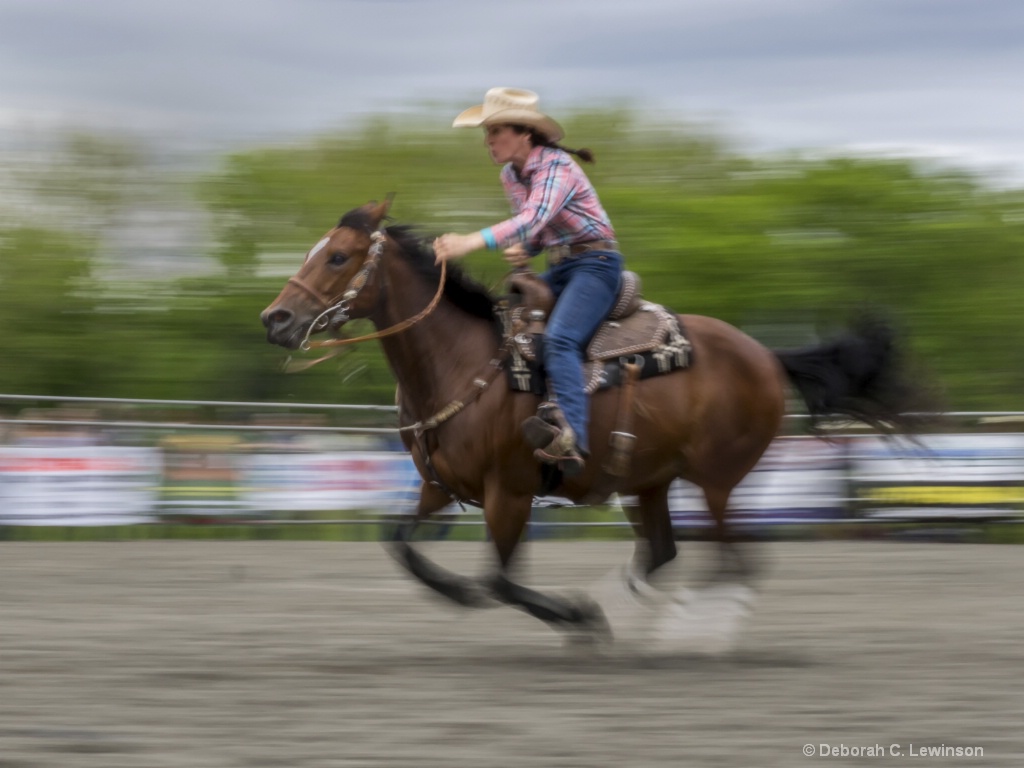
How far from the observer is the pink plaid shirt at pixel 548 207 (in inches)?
239

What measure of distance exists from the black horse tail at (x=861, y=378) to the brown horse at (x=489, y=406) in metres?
0.27

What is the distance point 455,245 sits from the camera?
6172mm

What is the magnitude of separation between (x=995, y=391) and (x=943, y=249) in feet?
9.87

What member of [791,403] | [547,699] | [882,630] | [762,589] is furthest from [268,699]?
[791,403]

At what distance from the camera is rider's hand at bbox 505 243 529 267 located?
6328 mm

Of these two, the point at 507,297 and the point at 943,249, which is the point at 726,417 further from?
the point at 943,249

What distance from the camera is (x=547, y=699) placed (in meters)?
5.36

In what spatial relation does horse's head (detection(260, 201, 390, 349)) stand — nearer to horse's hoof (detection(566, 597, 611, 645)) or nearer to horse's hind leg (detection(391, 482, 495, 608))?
horse's hind leg (detection(391, 482, 495, 608))

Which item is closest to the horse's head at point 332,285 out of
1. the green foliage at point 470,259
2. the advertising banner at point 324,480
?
the advertising banner at point 324,480

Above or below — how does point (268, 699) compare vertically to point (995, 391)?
above

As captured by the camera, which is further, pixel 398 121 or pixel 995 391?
pixel 398 121

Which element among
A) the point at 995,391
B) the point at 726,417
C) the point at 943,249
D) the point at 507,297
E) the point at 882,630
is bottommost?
the point at 995,391

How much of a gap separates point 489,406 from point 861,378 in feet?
7.05

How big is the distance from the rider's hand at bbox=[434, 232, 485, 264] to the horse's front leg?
3.41 feet
